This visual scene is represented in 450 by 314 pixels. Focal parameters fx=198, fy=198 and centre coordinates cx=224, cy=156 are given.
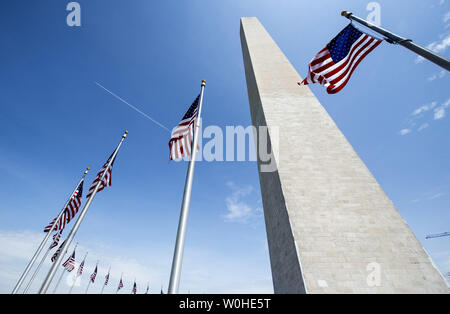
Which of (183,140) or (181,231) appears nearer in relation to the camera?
(181,231)

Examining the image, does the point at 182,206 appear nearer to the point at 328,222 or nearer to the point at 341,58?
the point at 328,222

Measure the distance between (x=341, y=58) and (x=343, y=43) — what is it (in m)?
0.47

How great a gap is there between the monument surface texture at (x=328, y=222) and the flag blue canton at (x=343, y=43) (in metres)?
4.82

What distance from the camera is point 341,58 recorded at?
21.9ft

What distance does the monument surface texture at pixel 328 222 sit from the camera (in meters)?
6.72

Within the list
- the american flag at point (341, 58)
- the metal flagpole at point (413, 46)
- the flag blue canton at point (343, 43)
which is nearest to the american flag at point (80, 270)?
the american flag at point (341, 58)

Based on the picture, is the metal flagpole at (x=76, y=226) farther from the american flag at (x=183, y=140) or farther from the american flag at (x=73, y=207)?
the american flag at (x=183, y=140)

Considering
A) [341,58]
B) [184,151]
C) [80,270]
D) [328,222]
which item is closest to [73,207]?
[184,151]

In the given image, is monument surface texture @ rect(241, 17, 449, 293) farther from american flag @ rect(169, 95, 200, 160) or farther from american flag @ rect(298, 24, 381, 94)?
american flag @ rect(169, 95, 200, 160)

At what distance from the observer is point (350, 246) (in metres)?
7.36

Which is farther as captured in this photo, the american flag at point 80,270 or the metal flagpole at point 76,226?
the american flag at point 80,270

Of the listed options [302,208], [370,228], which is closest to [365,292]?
[370,228]

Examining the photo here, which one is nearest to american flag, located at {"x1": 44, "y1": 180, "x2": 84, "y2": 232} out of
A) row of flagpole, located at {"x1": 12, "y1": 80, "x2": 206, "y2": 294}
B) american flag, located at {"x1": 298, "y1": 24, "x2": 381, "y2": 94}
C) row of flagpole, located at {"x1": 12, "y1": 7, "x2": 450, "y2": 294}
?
row of flagpole, located at {"x1": 12, "y1": 80, "x2": 206, "y2": 294}
